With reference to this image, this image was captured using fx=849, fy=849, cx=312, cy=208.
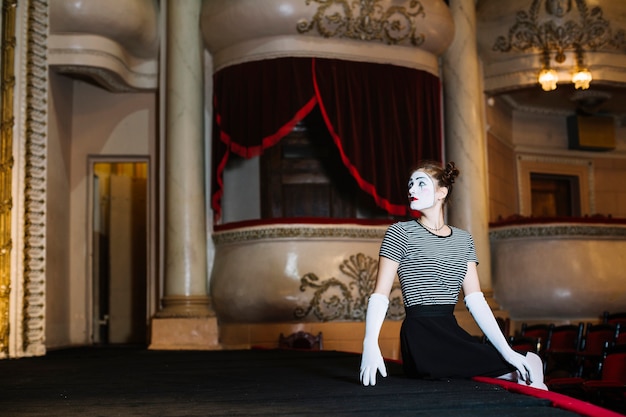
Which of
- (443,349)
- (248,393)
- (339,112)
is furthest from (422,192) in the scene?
(339,112)

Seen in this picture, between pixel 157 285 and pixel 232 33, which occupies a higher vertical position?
pixel 232 33

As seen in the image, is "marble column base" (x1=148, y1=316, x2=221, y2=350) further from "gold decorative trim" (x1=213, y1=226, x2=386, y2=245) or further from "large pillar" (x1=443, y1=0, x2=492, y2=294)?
"large pillar" (x1=443, y1=0, x2=492, y2=294)

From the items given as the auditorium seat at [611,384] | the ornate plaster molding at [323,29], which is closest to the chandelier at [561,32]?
the ornate plaster molding at [323,29]

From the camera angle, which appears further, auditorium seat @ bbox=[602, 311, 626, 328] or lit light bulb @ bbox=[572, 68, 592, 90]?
lit light bulb @ bbox=[572, 68, 592, 90]

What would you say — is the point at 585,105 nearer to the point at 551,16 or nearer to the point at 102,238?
the point at 551,16

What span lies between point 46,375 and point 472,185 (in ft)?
16.7

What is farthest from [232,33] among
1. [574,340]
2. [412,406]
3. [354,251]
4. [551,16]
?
[412,406]

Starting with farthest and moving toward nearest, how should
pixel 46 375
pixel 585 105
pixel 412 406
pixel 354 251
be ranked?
pixel 585 105 → pixel 354 251 → pixel 46 375 → pixel 412 406

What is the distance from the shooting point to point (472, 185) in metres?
8.65

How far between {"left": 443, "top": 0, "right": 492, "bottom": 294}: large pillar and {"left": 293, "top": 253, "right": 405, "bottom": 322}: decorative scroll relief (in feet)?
4.06

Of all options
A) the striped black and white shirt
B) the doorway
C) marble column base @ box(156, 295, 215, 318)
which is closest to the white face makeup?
the striped black and white shirt

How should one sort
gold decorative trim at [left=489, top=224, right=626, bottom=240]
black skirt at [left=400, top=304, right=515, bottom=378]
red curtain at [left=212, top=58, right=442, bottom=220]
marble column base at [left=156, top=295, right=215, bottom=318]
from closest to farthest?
1. black skirt at [left=400, top=304, right=515, bottom=378]
2. red curtain at [left=212, top=58, right=442, bottom=220]
3. marble column base at [left=156, top=295, right=215, bottom=318]
4. gold decorative trim at [left=489, top=224, right=626, bottom=240]

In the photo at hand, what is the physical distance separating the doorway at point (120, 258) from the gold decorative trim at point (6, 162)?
2545 mm

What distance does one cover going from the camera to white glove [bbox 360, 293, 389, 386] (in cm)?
335
